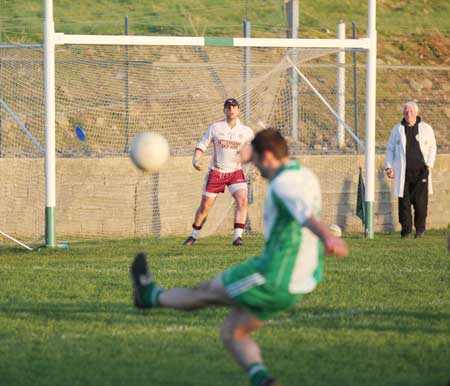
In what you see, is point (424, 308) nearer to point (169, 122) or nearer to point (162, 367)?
point (162, 367)

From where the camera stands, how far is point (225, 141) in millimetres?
15914

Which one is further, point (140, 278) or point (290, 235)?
point (140, 278)

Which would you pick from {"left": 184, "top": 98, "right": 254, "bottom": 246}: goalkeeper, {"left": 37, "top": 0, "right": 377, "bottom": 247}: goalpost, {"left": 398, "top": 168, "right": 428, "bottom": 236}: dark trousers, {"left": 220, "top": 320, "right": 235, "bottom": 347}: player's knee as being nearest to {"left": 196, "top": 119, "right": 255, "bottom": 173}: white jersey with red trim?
{"left": 184, "top": 98, "right": 254, "bottom": 246}: goalkeeper

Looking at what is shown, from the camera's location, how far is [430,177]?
58.3ft

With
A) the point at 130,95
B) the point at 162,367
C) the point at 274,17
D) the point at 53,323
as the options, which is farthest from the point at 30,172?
the point at 274,17

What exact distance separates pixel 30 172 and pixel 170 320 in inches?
314

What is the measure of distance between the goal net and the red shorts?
176 cm

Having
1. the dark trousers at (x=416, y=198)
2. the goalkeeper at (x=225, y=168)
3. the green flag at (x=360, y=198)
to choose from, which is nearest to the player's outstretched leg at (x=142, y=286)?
the goalkeeper at (x=225, y=168)

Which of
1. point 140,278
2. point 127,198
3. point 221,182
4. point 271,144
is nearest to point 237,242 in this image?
point 221,182

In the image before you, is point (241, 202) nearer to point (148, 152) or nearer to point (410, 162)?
point (410, 162)

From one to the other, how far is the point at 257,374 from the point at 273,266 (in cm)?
65

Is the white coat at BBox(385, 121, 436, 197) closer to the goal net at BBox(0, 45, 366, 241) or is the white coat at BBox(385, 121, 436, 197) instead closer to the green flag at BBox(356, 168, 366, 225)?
the goal net at BBox(0, 45, 366, 241)

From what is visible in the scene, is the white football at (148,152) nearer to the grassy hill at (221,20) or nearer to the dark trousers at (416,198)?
the dark trousers at (416,198)

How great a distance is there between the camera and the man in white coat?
17.1m
